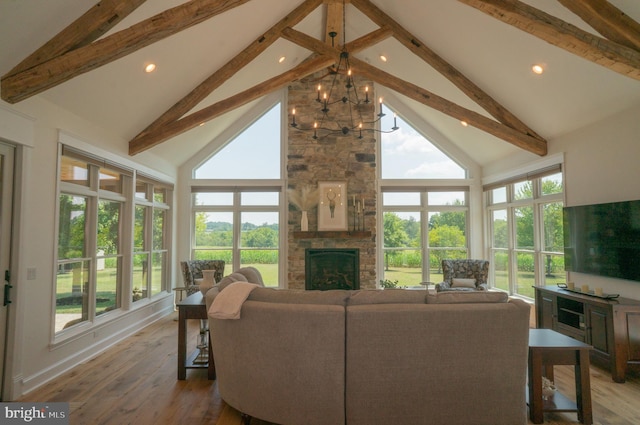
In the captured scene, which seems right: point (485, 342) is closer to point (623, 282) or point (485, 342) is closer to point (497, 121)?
point (623, 282)

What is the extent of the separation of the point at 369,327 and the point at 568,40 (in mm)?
3139

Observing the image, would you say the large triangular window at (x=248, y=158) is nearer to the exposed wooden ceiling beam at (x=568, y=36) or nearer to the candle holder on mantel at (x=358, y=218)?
the candle holder on mantel at (x=358, y=218)

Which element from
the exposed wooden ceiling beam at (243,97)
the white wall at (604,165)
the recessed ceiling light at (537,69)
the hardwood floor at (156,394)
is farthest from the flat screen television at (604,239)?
the exposed wooden ceiling beam at (243,97)

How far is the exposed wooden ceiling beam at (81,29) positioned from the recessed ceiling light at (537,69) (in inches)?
172

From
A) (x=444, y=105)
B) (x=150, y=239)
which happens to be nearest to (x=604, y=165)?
(x=444, y=105)

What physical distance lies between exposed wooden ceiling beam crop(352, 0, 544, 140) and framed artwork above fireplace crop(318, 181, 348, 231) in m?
2.75

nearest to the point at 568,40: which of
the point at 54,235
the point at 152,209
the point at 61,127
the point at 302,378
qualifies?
the point at 302,378

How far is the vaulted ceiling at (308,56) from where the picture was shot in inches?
117

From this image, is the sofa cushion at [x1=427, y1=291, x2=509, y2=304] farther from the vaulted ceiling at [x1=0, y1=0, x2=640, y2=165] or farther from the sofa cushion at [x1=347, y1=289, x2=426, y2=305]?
the vaulted ceiling at [x1=0, y1=0, x2=640, y2=165]

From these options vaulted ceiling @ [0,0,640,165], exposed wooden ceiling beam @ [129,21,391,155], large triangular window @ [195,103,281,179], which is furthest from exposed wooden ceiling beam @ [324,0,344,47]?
large triangular window @ [195,103,281,179]

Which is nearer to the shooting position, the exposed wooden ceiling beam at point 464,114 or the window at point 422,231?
the exposed wooden ceiling beam at point 464,114

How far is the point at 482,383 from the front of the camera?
2.37 meters

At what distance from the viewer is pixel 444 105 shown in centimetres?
552

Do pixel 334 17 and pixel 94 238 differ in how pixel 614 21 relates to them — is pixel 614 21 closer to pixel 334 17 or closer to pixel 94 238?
pixel 334 17
